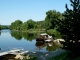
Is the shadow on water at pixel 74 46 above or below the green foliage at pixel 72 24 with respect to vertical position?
below

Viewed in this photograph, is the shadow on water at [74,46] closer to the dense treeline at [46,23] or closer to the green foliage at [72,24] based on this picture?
the green foliage at [72,24]

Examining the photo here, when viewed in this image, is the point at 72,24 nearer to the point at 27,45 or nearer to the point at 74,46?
the point at 74,46

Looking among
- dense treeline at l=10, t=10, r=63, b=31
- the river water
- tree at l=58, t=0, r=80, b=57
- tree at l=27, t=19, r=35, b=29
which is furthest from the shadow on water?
tree at l=27, t=19, r=35, b=29

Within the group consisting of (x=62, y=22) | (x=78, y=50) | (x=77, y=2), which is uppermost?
(x=77, y=2)

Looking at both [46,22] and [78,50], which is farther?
[46,22]

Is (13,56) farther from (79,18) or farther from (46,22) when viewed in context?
(46,22)

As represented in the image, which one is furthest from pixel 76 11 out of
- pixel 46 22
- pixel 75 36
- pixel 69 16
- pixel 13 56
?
pixel 46 22

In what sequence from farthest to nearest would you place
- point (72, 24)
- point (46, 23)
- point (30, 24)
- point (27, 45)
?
point (30, 24), point (46, 23), point (27, 45), point (72, 24)

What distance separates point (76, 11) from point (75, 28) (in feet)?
5.50

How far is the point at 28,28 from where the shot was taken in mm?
171375

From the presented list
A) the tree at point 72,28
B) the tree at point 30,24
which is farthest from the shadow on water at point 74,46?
the tree at point 30,24

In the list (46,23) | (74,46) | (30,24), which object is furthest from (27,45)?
(30,24)

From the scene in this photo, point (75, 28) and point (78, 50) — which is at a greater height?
point (75, 28)

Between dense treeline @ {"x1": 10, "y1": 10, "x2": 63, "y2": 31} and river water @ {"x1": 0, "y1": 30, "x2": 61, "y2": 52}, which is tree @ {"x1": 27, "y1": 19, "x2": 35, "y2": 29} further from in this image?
river water @ {"x1": 0, "y1": 30, "x2": 61, "y2": 52}
